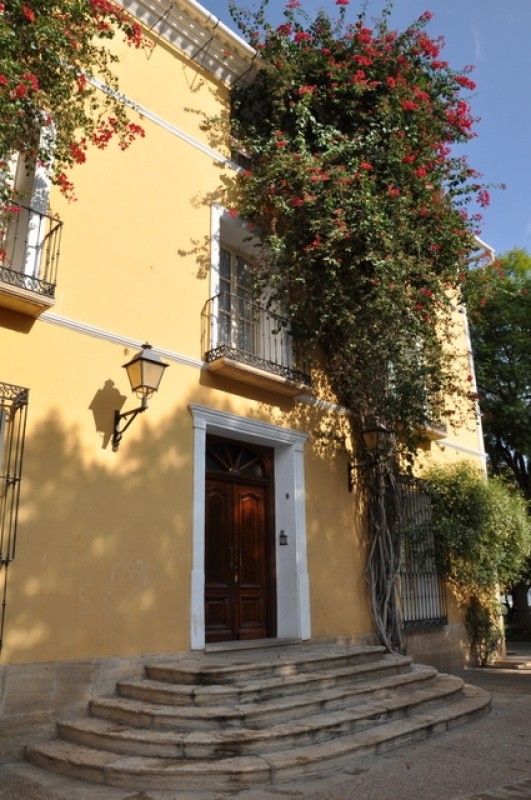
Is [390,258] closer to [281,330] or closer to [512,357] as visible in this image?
[281,330]

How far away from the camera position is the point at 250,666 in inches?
240

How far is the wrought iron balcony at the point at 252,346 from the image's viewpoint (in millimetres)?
7855

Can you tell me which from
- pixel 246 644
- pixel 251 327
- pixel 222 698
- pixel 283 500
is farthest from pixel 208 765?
pixel 251 327

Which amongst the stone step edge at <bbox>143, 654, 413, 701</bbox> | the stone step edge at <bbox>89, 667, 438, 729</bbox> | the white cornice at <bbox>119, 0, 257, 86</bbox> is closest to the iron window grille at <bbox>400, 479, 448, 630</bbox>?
the stone step edge at <bbox>143, 654, 413, 701</bbox>

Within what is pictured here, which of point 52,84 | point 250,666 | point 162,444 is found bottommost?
point 250,666

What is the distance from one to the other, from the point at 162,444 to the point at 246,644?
2588 millimetres

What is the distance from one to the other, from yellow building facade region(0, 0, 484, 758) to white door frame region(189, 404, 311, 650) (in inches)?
1.0

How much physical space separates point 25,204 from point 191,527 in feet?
12.6

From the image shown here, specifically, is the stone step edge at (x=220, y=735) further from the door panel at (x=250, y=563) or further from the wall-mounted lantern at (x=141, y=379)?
the wall-mounted lantern at (x=141, y=379)

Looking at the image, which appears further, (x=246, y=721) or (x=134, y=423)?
(x=134, y=423)

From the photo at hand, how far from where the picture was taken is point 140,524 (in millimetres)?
6684

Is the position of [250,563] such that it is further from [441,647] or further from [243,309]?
[441,647]

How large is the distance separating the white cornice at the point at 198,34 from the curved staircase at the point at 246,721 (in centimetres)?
777

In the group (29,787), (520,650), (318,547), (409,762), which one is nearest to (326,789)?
(409,762)
